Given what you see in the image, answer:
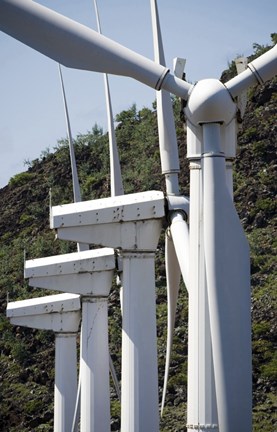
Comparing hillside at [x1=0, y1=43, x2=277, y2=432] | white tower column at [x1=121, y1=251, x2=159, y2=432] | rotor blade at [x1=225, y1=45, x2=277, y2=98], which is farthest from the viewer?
hillside at [x1=0, y1=43, x2=277, y2=432]

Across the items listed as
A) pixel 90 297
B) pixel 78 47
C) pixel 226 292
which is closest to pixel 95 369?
pixel 90 297

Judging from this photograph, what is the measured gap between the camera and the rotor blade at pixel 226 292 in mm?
36531

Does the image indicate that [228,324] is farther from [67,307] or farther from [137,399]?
[67,307]

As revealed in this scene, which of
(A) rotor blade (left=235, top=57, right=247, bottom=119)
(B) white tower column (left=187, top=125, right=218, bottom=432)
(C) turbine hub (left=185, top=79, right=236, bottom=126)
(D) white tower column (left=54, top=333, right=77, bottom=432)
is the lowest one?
(B) white tower column (left=187, top=125, right=218, bottom=432)

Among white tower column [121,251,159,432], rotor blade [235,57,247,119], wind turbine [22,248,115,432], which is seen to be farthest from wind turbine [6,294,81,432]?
rotor blade [235,57,247,119]

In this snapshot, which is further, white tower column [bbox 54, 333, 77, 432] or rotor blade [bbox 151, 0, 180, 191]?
white tower column [bbox 54, 333, 77, 432]

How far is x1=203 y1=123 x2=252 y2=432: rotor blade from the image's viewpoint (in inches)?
1438

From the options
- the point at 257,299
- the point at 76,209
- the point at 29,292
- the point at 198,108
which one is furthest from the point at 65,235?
the point at 29,292

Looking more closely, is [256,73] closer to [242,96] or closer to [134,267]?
[242,96]

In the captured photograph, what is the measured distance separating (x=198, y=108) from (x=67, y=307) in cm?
2778

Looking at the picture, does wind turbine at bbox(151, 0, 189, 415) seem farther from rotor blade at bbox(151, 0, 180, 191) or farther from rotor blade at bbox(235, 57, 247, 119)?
rotor blade at bbox(235, 57, 247, 119)

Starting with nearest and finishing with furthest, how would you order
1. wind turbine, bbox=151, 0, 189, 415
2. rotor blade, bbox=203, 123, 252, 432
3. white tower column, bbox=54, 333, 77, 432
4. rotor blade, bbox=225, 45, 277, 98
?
rotor blade, bbox=203, 123, 252, 432 → rotor blade, bbox=225, 45, 277, 98 → wind turbine, bbox=151, 0, 189, 415 → white tower column, bbox=54, 333, 77, 432

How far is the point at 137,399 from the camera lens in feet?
164

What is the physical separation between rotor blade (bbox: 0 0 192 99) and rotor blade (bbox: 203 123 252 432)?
191cm
